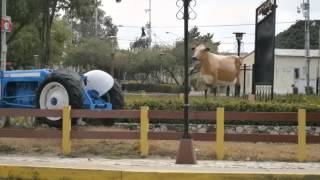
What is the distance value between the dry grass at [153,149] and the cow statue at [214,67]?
46.9ft

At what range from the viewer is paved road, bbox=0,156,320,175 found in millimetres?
11898

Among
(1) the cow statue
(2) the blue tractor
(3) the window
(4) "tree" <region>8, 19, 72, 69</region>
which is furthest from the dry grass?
(3) the window

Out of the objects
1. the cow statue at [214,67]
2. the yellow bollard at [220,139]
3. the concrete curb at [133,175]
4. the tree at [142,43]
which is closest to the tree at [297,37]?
the tree at [142,43]

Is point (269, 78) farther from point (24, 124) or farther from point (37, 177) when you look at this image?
point (37, 177)

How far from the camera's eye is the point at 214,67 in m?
30.5

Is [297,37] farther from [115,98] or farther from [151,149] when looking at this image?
[151,149]

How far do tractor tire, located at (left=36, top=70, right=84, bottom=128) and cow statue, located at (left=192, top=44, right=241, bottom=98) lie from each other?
565 inches

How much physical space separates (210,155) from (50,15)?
2035 cm

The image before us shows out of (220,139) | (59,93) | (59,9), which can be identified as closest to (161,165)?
(220,139)

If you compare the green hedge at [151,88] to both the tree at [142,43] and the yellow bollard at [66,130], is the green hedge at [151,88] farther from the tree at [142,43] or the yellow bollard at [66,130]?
the yellow bollard at [66,130]

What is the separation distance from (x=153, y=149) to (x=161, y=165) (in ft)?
6.96

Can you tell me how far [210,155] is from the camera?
47.2 feet

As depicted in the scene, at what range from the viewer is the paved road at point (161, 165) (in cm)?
1190

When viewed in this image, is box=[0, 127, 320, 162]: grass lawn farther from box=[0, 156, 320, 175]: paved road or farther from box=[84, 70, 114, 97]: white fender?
box=[84, 70, 114, 97]: white fender
